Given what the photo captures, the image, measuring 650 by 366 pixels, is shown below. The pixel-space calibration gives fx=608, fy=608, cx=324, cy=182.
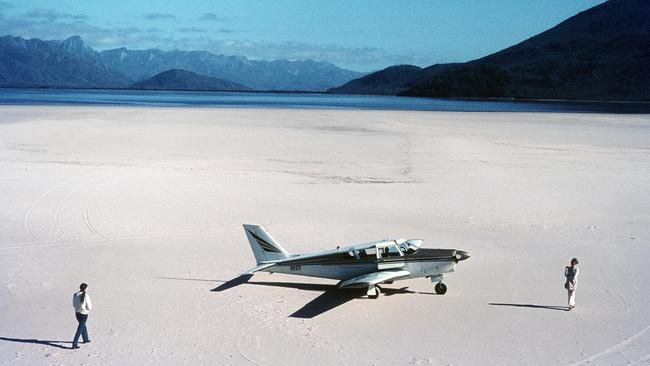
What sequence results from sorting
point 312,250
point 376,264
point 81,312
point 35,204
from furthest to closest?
point 35,204, point 312,250, point 376,264, point 81,312

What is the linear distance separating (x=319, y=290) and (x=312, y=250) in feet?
11.9

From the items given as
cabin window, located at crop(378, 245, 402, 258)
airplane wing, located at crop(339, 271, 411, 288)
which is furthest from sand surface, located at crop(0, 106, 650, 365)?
cabin window, located at crop(378, 245, 402, 258)

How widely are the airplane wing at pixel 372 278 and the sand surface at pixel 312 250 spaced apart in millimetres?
630

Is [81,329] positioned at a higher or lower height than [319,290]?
higher

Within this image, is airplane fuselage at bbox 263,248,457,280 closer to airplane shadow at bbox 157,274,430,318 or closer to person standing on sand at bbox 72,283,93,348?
airplane shadow at bbox 157,274,430,318

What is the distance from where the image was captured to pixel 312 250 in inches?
841

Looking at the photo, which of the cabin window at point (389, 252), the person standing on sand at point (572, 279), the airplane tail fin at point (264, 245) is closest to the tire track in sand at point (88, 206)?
the airplane tail fin at point (264, 245)

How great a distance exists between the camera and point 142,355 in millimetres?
13305

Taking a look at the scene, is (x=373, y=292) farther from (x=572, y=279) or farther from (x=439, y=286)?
(x=572, y=279)

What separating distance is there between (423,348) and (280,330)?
3448mm

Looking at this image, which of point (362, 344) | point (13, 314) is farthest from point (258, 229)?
point (13, 314)

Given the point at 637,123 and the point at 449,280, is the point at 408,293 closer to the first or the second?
the point at 449,280

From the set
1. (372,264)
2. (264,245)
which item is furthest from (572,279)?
(264,245)

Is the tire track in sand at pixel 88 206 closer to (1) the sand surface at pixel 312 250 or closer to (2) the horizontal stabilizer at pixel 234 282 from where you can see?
(1) the sand surface at pixel 312 250
